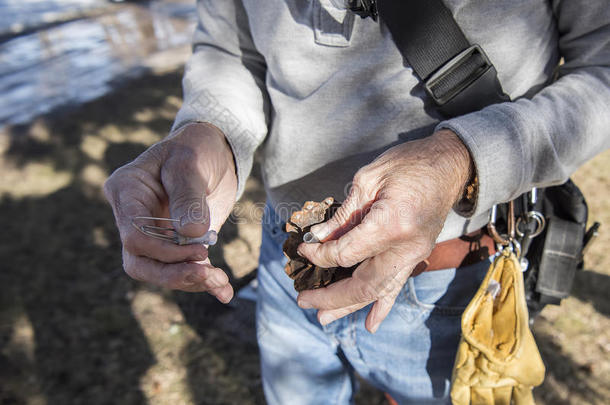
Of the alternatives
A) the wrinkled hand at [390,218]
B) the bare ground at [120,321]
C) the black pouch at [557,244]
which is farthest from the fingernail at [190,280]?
the bare ground at [120,321]

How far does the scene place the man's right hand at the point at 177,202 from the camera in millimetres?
1012

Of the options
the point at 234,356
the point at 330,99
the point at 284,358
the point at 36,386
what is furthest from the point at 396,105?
the point at 36,386

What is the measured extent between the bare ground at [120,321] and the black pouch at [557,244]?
1858 mm

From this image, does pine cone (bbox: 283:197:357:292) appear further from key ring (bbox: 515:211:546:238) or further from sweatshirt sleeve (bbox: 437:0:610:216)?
key ring (bbox: 515:211:546:238)

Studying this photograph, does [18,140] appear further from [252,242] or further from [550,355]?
[550,355]

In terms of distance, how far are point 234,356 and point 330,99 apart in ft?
8.51

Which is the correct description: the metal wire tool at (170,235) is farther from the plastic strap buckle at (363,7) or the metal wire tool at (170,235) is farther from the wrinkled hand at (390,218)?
the plastic strap buckle at (363,7)

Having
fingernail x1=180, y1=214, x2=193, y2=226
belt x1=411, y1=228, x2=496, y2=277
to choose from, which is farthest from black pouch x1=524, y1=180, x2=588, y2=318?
fingernail x1=180, y1=214, x2=193, y2=226

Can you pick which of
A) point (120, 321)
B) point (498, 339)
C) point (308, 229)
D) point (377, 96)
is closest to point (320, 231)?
point (308, 229)

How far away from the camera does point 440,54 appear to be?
115cm

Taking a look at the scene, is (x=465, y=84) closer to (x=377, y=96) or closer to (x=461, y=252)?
(x=377, y=96)

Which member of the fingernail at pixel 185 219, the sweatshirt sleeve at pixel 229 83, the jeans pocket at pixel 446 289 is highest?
the sweatshirt sleeve at pixel 229 83

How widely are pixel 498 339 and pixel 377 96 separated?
2.84 ft

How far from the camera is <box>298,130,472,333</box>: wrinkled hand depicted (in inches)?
36.0
